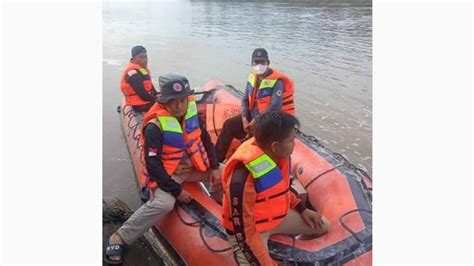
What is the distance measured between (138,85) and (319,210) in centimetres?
223

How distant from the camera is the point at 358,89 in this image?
591cm

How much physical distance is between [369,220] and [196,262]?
851 mm

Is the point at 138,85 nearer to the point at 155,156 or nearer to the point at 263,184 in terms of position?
the point at 155,156

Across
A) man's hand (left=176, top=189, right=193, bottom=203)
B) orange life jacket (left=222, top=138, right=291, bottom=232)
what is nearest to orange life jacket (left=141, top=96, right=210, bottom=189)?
man's hand (left=176, top=189, right=193, bottom=203)

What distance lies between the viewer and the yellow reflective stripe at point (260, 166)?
5.46ft

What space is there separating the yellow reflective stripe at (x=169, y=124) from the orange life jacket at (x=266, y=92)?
1.12m

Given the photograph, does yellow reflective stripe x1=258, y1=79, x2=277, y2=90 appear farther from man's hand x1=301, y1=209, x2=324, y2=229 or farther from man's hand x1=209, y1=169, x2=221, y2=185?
man's hand x1=301, y1=209, x2=324, y2=229

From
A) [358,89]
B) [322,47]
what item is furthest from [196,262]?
[322,47]

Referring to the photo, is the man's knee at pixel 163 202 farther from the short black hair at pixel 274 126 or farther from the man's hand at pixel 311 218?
the short black hair at pixel 274 126

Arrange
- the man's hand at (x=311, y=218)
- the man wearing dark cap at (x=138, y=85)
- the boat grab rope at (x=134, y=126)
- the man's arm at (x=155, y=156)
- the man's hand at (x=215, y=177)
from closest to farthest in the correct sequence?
the man's hand at (x=311, y=218), the man's arm at (x=155, y=156), the man's hand at (x=215, y=177), the boat grab rope at (x=134, y=126), the man wearing dark cap at (x=138, y=85)

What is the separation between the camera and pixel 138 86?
3953 mm

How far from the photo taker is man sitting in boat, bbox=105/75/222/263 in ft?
7.23

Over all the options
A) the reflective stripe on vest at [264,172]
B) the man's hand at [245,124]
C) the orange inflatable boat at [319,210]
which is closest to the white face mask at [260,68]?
the man's hand at [245,124]

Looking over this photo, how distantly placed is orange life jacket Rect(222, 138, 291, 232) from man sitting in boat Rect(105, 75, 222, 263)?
0.54 meters
